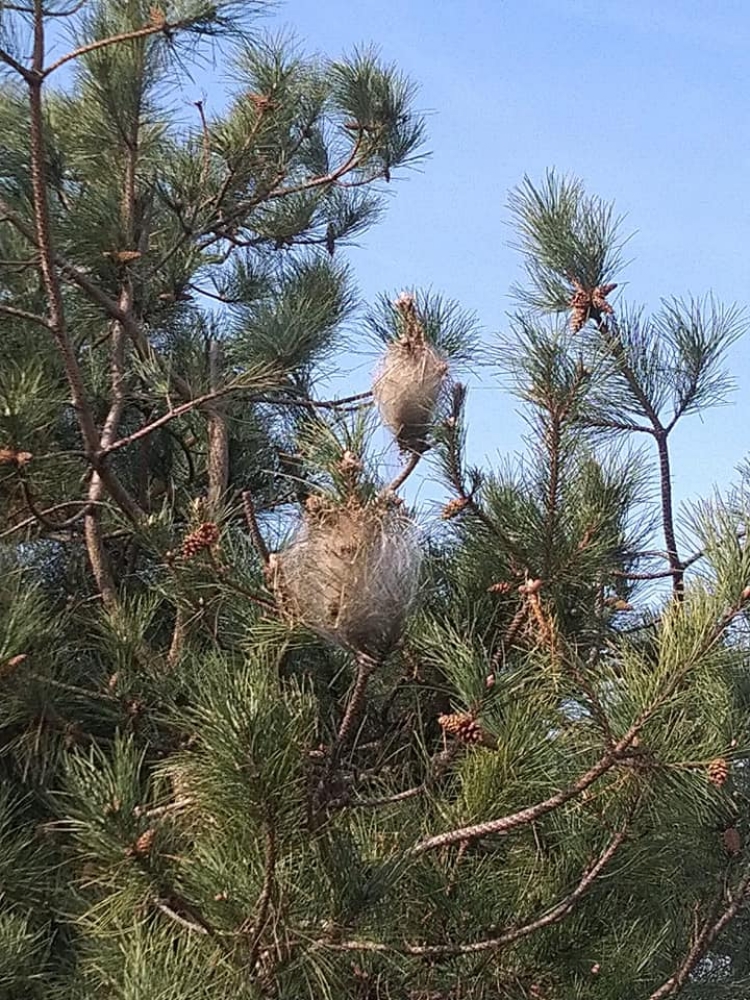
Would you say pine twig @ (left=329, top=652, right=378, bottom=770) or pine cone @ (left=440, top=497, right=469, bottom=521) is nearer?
pine twig @ (left=329, top=652, right=378, bottom=770)

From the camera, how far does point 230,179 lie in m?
2.02

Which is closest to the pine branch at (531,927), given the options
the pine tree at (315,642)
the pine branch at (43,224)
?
the pine tree at (315,642)

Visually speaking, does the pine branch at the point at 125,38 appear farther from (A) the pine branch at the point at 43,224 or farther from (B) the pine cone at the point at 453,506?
(B) the pine cone at the point at 453,506

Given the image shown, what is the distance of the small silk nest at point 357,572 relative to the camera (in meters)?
0.93

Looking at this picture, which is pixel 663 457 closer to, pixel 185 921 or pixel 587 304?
pixel 587 304

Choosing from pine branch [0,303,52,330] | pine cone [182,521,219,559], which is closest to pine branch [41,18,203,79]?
pine branch [0,303,52,330]

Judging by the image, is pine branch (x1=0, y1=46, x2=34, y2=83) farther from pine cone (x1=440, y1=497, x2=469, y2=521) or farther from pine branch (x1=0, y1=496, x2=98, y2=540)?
pine cone (x1=440, y1=497, x2=469, y2=521)

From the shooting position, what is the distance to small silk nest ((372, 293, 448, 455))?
1197mm

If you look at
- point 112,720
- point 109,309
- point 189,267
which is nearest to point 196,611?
point 112,720

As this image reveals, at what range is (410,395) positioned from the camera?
1.20 metres

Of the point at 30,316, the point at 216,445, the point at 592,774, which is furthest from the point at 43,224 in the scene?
the point at 592,774

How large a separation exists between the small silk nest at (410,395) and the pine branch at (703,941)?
560mm

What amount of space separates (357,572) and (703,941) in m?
0.64

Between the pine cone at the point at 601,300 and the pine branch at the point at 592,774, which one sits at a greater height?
the pine cone at the point at 601,300
